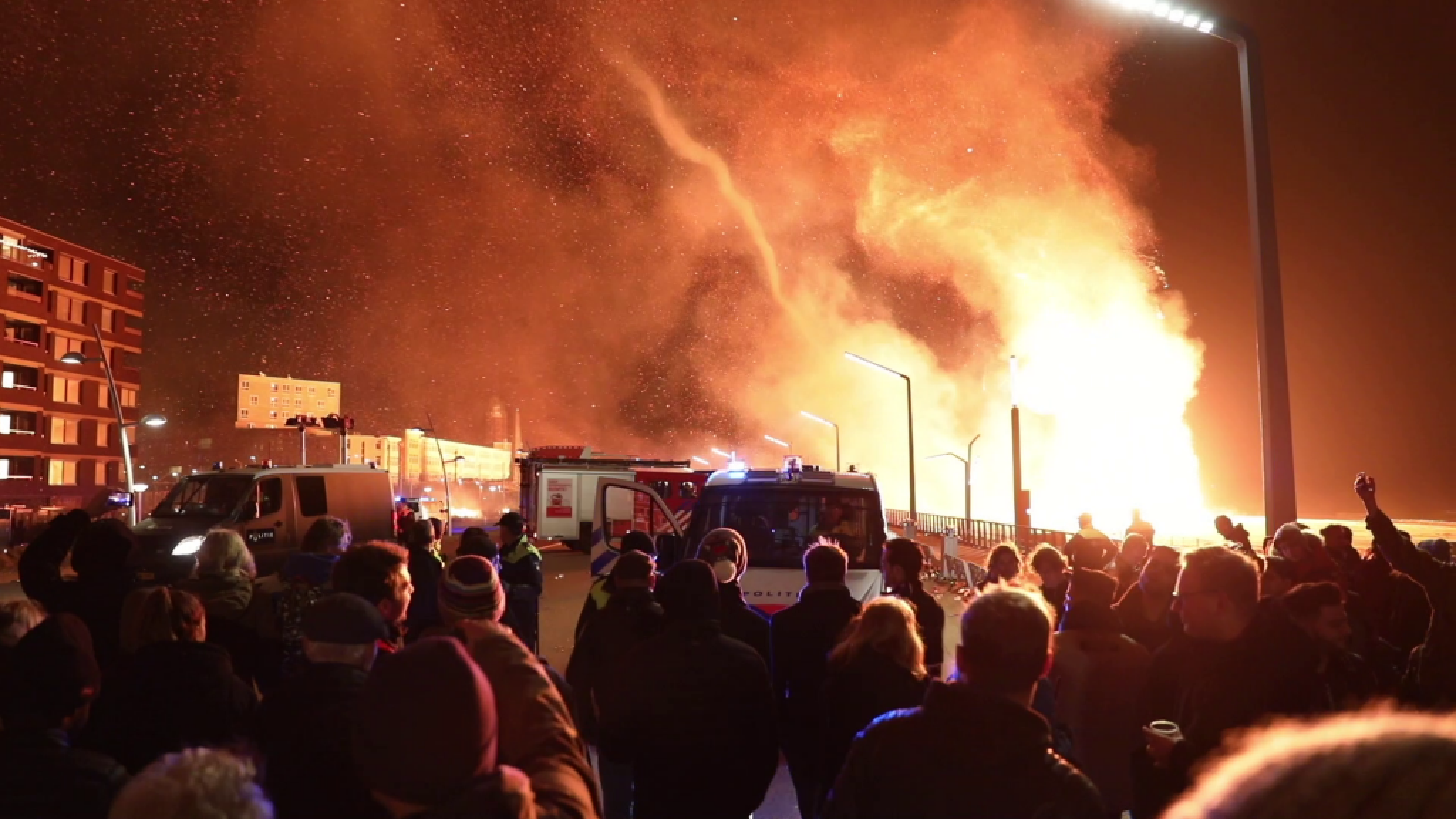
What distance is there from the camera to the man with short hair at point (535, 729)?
230cm

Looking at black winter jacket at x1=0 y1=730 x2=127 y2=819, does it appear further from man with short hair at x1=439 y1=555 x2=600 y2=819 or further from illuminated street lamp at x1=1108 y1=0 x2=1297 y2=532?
illuminated street lamp at x1=1108 y1=0 x2=1297 y2=532

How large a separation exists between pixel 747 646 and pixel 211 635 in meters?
2.80

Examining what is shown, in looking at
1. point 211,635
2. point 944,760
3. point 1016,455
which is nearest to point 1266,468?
point 944,760

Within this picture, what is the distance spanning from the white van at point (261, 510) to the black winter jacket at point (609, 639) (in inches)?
390

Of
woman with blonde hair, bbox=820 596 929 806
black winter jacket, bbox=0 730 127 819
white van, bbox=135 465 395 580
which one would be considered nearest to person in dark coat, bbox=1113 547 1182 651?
woman with blonde hair, bbox=820 596 929 806

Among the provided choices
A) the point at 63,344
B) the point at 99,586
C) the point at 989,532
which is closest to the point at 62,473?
the point at 63,344

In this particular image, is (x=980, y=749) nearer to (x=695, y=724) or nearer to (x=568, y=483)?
(x=695, y=724)

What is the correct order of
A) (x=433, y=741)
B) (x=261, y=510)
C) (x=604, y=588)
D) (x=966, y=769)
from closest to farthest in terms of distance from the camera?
(x=433, y=741), (x=966, y=769), (x=604, y=588), (x=261, y=510)

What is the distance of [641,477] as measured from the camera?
1110 inches

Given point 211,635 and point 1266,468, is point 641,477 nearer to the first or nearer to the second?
point 1266,468

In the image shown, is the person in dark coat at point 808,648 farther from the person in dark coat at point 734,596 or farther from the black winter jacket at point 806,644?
the person in dark coat at point 734,596

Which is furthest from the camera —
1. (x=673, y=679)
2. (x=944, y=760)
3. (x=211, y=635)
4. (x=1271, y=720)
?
(x=211, y=635)

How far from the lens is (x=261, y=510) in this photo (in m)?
15.0

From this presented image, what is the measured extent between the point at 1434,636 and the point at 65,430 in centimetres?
7711
